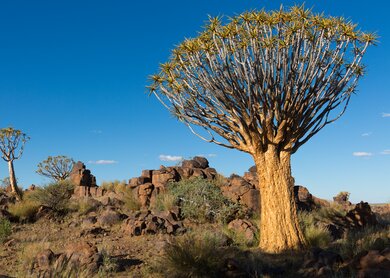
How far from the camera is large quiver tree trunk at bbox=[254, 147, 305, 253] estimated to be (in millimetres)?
10828

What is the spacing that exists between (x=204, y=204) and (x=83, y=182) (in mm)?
13336

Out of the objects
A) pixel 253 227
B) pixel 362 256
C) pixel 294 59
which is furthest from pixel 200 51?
pixel 362 256

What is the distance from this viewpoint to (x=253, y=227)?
43.0 feet

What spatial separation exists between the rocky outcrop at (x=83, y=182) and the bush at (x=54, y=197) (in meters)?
4.39

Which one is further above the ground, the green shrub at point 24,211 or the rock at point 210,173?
the rock at point 210,173

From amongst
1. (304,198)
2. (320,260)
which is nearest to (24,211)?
(320,260)

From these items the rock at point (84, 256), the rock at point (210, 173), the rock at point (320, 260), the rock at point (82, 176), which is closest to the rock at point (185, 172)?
the rock at point (210, 173)

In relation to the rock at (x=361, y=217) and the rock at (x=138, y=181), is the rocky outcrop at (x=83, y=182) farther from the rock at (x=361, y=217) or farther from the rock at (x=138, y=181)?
the rock at (x=361, y=217)

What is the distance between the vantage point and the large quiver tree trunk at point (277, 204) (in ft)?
35.5

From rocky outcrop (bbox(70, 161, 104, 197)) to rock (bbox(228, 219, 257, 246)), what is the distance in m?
12.7

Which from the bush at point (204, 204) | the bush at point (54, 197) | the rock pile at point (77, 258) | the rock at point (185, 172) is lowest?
the rock pile at point (77, 258)

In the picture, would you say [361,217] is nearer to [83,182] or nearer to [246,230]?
[246,230]

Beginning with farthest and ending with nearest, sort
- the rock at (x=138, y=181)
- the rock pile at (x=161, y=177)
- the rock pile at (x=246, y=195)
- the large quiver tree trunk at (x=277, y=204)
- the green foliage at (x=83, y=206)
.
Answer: the rock at (x=138, y=181) → the rock pile at (x=161, y=177) → the green foliage at (x=83, y=206) → the rock pile at (x=246, y=195) → the large quiver tree trunk at (x=277, y=204)

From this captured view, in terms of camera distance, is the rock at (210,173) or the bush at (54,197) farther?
the rock at (210,173)
